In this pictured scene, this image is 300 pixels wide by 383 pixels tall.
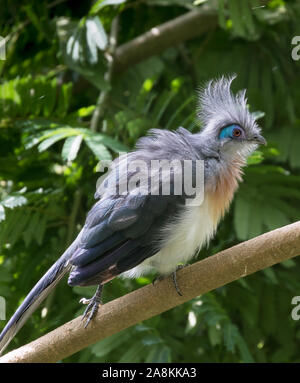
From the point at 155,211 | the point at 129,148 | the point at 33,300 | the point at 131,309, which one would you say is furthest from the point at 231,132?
the point at 33,300

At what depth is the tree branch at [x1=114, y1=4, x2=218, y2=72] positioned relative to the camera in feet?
15.2

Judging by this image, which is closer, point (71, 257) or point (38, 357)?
point (38, 357)

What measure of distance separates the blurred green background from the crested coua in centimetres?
31

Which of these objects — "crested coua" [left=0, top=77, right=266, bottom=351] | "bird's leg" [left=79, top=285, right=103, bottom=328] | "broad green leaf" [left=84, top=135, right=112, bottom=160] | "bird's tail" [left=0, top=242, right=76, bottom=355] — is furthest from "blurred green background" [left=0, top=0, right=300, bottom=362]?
"bird's leg" [left=79, top=285, right=103, bottom=328]

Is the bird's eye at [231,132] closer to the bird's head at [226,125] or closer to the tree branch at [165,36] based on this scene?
the bird's head at [226,125]

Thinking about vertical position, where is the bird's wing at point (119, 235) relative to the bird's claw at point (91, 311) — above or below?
above

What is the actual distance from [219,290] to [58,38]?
2.06 metres

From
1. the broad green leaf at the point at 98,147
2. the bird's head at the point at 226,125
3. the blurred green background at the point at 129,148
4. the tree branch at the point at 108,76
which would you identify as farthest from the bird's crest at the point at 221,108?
the tree branch at the point at 108,76

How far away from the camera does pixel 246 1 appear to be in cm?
380

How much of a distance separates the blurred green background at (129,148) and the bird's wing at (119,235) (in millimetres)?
635

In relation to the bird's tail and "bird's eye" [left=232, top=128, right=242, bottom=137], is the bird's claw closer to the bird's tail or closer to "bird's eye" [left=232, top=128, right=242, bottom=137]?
the bird's tail

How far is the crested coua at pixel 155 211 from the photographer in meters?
2.87

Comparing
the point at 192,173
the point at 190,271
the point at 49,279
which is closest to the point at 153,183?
the point at 192,173
